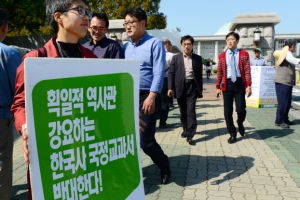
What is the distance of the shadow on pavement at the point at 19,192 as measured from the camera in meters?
3.38

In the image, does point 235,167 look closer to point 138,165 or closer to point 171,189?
point 171,189

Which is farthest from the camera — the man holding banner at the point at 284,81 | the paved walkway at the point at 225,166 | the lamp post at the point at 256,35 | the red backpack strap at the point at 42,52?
the lamp post at the point at 256,35

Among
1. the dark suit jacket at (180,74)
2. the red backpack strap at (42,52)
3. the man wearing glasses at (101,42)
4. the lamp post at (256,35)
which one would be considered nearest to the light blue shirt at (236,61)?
the dark suit jacket at (180,74)

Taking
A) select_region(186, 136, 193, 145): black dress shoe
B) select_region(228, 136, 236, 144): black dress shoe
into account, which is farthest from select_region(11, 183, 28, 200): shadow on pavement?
select_region(228, 136, 236, 144): black dress shoe

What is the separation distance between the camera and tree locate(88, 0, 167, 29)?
2427 cm

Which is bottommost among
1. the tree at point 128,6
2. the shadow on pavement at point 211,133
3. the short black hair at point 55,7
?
the shadow on pavement at point 211,133

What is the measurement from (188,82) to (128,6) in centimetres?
1990

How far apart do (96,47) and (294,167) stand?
306 centimetres

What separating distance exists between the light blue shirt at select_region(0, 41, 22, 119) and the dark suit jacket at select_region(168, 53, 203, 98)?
141 inches

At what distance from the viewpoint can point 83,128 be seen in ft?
5.16

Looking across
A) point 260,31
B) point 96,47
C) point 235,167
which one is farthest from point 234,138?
point 260,31

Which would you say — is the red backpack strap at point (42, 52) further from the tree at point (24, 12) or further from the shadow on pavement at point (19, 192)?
the tree at point (24, 12)

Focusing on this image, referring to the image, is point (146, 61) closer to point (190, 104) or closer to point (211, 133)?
point (190, 104)

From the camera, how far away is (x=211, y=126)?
7230 mm
